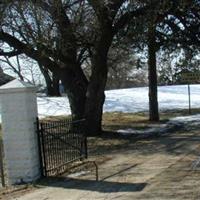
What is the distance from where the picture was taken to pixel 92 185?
36.1 ft

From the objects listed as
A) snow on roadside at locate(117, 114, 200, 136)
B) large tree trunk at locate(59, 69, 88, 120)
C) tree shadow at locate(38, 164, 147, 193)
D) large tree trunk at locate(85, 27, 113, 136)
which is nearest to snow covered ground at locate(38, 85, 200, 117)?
snow on roadside at locate(117, 114, 200, 136)

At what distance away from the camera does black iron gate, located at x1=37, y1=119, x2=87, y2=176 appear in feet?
41.5

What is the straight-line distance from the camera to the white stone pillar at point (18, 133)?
39.8 feet

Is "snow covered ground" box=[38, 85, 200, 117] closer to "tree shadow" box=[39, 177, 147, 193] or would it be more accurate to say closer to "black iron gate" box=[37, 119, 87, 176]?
"black iron gate" box=[37, 119, 87, 176]

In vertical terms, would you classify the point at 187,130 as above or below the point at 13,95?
below

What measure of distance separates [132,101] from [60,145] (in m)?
25.0

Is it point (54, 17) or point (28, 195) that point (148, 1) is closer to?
point (54, 17)

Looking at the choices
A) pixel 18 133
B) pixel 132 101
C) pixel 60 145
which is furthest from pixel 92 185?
pixel 132 101

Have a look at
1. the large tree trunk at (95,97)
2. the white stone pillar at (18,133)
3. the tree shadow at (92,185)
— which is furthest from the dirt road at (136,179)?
the large tree trunk at (95,97)

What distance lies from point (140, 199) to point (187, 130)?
1361cm

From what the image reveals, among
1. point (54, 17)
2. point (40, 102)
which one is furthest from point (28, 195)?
point (40, 102)

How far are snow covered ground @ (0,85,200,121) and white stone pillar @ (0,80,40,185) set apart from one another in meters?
19.4

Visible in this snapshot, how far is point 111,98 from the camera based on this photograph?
132 feet

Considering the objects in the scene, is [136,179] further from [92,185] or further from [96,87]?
Answer: [96,87]
